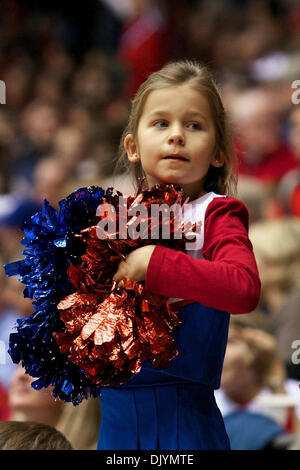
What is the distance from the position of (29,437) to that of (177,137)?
727 millimetres

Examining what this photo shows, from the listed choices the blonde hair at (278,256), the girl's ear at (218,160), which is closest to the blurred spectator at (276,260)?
the blonde hair at (278,256)

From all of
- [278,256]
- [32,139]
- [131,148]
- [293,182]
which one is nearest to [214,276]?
[131,148]

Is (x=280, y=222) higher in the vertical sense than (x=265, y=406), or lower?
higher

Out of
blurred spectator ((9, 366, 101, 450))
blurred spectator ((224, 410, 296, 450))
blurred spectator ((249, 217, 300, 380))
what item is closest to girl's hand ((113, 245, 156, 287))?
blurred spectator ((9, 366, 101, 450))

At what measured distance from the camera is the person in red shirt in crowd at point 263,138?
10.1 ft

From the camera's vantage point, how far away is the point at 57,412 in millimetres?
2020

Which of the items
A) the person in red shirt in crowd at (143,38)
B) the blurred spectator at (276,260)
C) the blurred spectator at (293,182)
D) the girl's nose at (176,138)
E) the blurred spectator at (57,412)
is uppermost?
the person in red shirt in crowd at (143,38)

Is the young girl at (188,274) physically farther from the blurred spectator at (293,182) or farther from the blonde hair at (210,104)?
the blurred spectator at (293,182)

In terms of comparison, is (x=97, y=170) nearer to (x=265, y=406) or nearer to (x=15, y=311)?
(x=15, y=311)

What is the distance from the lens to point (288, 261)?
2.80 metres

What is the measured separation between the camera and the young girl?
1.09 m

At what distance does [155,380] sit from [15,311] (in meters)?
1.48

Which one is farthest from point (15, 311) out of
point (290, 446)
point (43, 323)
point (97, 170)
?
point (43, 323)

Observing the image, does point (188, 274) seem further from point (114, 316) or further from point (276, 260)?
point (276, 260)
